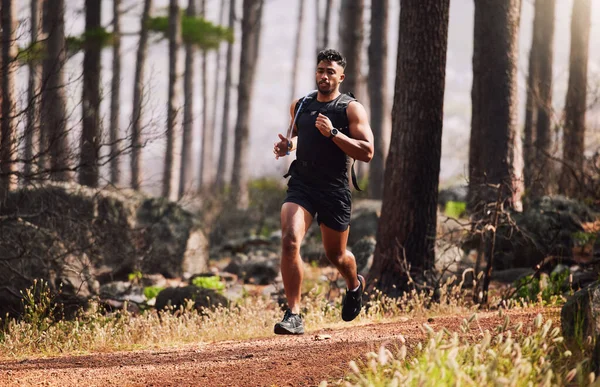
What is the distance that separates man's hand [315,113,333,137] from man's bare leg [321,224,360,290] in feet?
3.23

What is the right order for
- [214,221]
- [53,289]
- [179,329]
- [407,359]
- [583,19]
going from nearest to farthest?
[407,359], [179,329], [53,289], [583,19], [214,221]

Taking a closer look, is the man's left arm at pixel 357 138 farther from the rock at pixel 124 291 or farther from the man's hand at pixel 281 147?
the rock at pixel 124 291

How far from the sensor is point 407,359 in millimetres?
5449

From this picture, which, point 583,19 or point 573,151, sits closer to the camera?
point 573,151

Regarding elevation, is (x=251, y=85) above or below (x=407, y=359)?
above

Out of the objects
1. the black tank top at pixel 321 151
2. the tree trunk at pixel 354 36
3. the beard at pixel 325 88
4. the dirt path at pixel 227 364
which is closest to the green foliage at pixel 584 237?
the dirt path at pixel 227 364

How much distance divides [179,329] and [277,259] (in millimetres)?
7663

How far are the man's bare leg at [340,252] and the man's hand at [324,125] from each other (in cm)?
98

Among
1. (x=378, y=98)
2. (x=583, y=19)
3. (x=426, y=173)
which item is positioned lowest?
(x=426, y=173)

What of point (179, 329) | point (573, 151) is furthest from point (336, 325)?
point (573, 151)

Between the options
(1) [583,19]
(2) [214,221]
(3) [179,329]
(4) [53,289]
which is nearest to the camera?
(3) [179,329]

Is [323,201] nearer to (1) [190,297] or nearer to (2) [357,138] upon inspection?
(2) [357,138]

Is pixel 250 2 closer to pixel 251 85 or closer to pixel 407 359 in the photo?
A: pixel 251 85

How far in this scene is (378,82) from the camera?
70.6 ft
